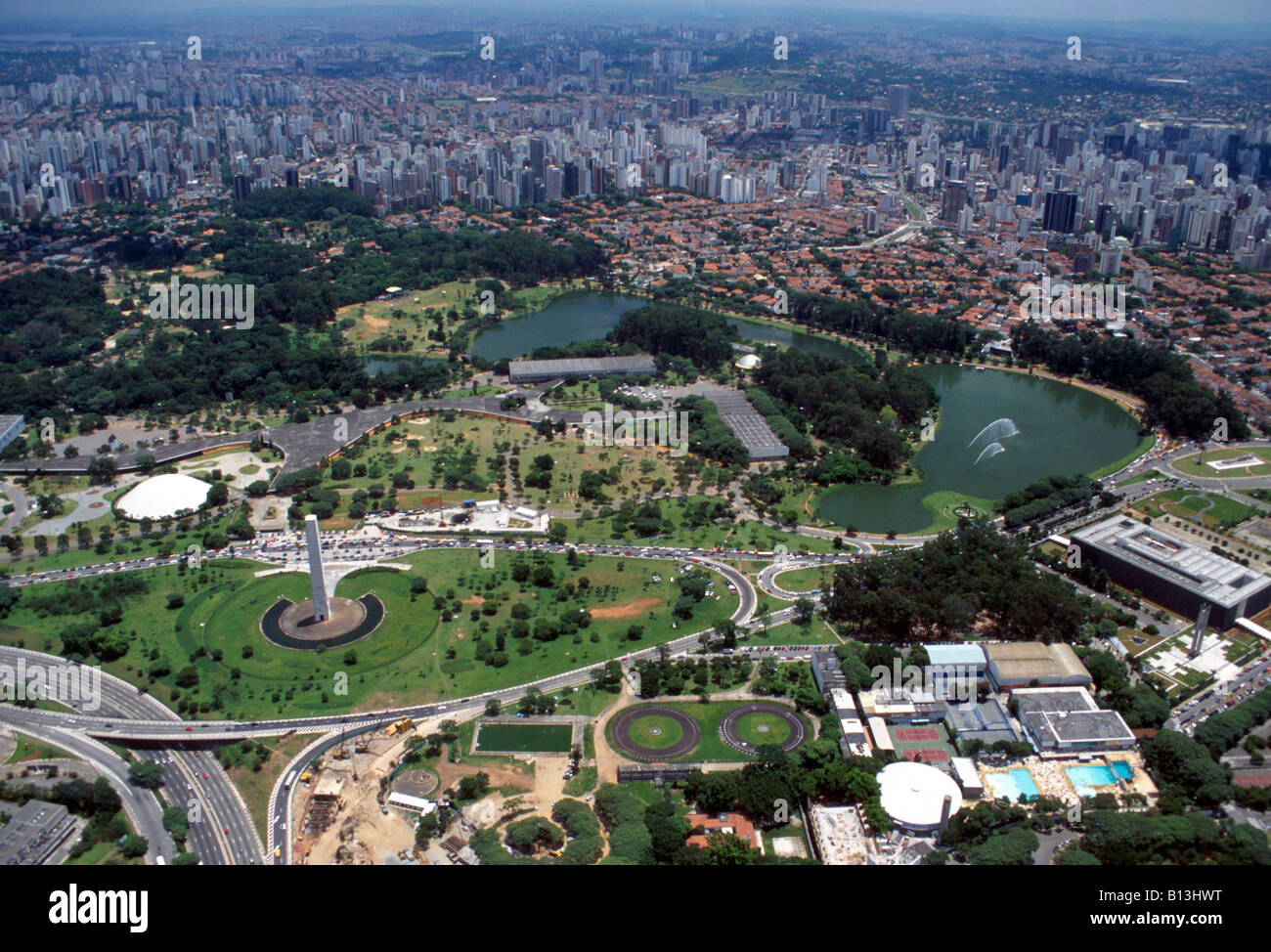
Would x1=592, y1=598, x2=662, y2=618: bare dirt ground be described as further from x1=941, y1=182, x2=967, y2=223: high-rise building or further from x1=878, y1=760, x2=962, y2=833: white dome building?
x1=941, y1=182, x2=967, y2=223: high-rise building

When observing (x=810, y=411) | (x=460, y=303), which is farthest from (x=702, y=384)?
(x=460, y=303)

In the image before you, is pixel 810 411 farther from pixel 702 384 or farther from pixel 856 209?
pixel 856 209

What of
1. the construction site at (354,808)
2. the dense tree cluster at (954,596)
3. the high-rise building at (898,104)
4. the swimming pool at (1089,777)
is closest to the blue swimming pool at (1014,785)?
the swimming pool at (1089,777)

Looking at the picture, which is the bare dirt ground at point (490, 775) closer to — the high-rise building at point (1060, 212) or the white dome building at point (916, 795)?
the white dome building at point (916, 795)

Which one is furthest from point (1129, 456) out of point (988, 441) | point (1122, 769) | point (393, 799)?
point (393, 799)

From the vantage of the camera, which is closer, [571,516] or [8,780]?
[8,780]

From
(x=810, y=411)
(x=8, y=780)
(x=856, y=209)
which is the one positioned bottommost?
(x=8, y=780)

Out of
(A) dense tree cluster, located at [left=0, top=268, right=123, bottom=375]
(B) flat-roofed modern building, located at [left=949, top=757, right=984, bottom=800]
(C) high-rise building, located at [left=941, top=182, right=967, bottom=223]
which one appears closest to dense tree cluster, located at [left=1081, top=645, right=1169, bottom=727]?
(B) flat-roofed modern building, located at [left=949, top=757, right=984, bottom=800]
